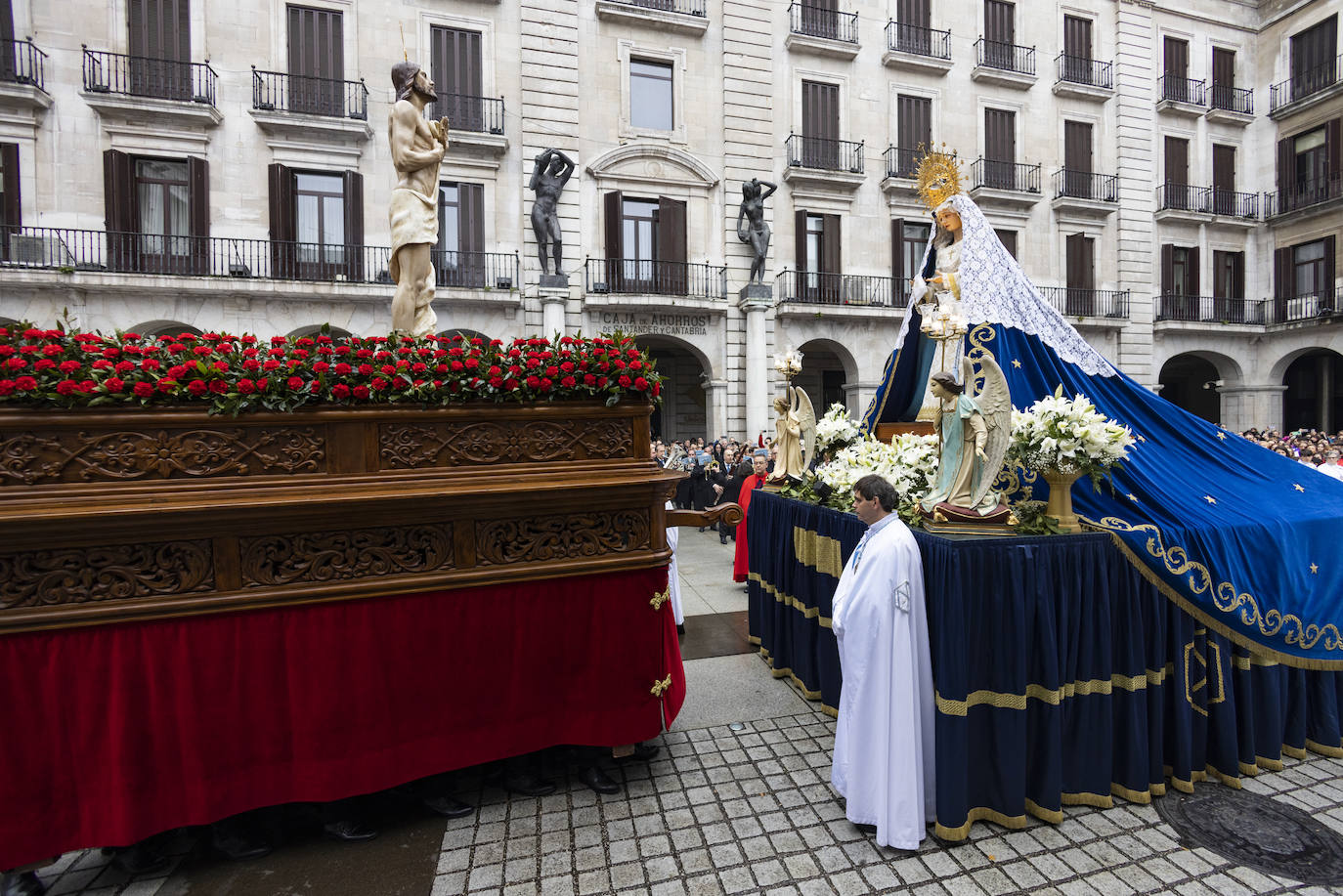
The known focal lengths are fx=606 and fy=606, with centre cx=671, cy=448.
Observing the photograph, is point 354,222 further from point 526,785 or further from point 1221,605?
point 1221,605

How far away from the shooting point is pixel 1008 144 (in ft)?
66.5

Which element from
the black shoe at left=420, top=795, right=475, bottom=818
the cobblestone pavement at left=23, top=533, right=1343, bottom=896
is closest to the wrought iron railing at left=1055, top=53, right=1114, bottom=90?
the cobblestone pavement at left=23, top=533, right=1343, bottom=896

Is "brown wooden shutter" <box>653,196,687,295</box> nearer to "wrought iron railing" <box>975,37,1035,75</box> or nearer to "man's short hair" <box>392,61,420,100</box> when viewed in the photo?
"wrought iron railing" <box>975,37,1035,75</box>

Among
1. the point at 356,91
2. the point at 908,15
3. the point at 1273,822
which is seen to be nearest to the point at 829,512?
the point at 1273,822

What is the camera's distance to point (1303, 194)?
71.1 ft

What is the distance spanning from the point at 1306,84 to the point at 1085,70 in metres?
8.54

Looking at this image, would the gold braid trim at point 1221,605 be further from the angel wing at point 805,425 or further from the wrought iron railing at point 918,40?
the wrought iron railing at point 918,40

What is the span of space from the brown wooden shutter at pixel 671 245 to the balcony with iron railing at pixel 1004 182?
966 centimetres

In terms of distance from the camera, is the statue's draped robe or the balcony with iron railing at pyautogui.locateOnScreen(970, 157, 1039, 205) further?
the balcony with iron railing at pyautogui.locateOnScreen(970, 157, 1039, 205)

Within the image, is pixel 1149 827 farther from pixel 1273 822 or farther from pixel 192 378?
pixel 192 378

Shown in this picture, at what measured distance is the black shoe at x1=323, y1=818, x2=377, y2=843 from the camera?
10.6ft

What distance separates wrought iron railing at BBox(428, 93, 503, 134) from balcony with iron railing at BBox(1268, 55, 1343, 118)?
2738 cm

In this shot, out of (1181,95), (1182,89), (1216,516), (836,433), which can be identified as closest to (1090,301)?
(1181,95)

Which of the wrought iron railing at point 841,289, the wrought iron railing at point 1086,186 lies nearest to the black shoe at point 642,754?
the wrought iron railing at point 841,289
